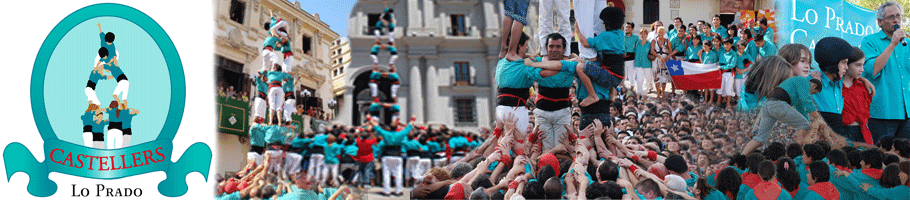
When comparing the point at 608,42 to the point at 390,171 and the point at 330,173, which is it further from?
the point at 330,173

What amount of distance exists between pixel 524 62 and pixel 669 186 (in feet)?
5.36

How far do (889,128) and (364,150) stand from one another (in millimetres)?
→ 5923

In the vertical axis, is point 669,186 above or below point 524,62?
below

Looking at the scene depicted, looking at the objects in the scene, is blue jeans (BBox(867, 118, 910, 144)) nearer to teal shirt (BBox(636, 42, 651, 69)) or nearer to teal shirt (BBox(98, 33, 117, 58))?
teal shirt (BBox(636, 42, 651, 69))

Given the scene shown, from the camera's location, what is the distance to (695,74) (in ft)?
25.6

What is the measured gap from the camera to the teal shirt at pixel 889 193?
5824mm

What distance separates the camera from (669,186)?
18.2 feet

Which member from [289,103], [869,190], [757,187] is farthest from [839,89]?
[289,103]

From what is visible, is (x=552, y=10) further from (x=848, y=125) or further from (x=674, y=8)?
(x=848, y=125)

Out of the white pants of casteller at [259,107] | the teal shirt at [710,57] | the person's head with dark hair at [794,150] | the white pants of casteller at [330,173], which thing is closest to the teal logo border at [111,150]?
the white pants of casteller at [259,107]

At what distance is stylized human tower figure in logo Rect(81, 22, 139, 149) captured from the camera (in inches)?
253

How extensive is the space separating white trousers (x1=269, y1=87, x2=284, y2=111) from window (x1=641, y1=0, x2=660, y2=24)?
4.05m

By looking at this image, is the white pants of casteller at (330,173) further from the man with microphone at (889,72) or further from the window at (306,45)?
the man with microphone at (889,72)

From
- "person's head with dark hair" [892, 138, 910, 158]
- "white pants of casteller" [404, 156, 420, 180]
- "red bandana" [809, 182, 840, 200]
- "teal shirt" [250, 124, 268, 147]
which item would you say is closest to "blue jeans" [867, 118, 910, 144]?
"person's head with dark hair" [892, 138, 910, 158]
